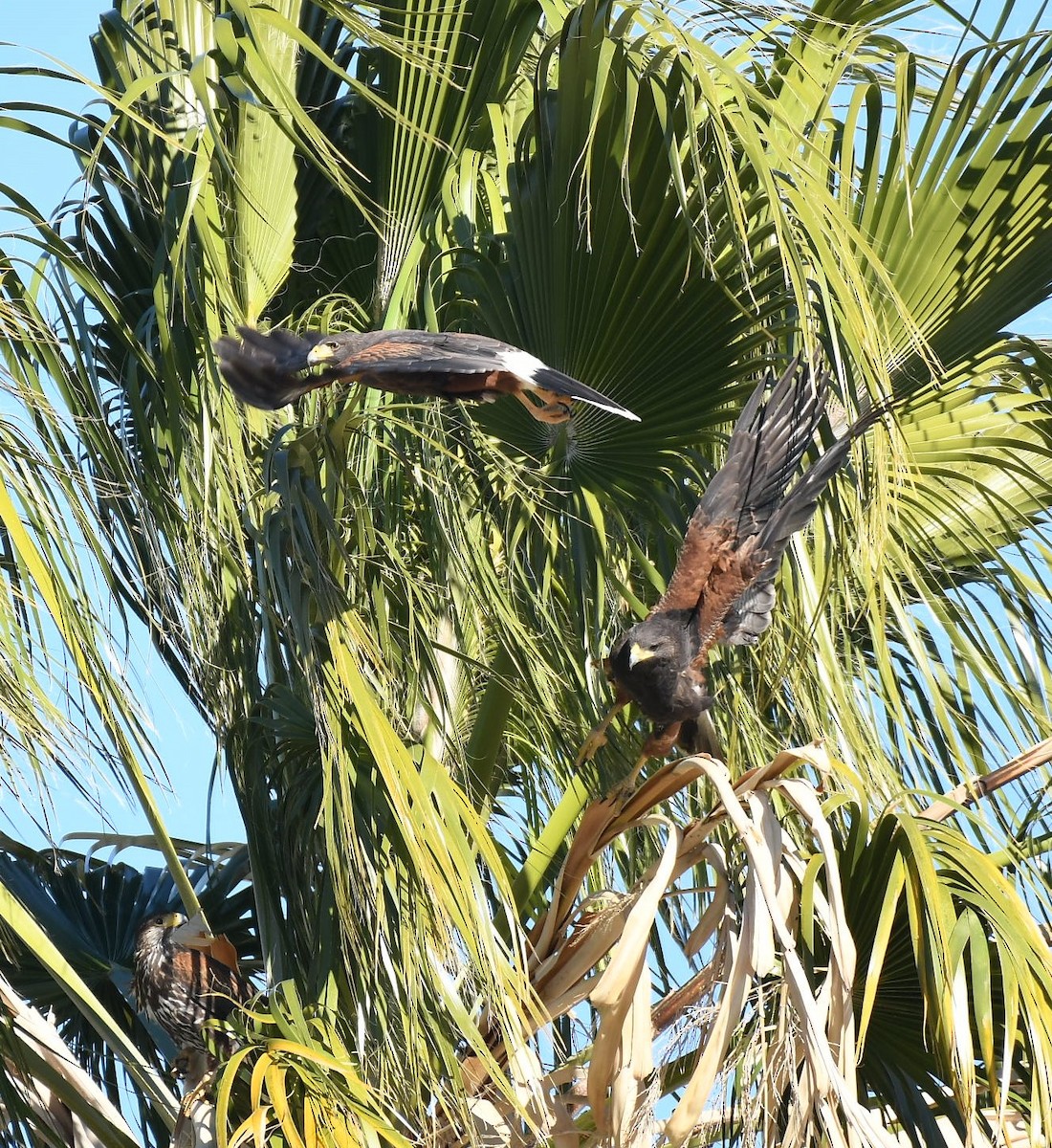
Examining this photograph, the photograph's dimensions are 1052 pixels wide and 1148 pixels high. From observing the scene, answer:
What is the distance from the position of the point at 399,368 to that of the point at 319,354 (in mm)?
156

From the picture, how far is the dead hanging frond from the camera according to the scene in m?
2.38

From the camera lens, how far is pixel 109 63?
3344 millimetres

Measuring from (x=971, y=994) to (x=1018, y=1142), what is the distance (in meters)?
0.64

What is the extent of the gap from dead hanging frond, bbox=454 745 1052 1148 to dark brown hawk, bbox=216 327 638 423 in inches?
27.9

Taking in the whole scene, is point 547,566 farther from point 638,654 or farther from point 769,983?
point 769,983

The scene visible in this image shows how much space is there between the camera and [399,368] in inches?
98.0

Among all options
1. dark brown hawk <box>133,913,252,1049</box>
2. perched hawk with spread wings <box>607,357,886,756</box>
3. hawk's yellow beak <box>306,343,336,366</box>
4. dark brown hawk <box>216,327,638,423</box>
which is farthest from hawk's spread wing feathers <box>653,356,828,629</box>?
dark brown hawk <box>133,913,252,1049</box>

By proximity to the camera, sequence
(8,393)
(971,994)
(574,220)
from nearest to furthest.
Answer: (8,393) < (971,994) < (574,220)

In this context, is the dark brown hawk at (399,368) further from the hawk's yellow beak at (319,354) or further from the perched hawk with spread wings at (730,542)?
the perched hawk with spread wings at (730,542)

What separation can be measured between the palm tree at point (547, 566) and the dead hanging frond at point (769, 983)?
0.03ft

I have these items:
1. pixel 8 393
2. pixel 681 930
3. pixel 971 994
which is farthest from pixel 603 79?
pixel 681 930

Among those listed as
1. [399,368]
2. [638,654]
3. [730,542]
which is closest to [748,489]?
[730,542]

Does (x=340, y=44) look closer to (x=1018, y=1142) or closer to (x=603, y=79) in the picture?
(x=603, y=79)

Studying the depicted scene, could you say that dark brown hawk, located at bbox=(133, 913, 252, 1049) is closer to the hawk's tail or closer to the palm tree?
the palm tree
